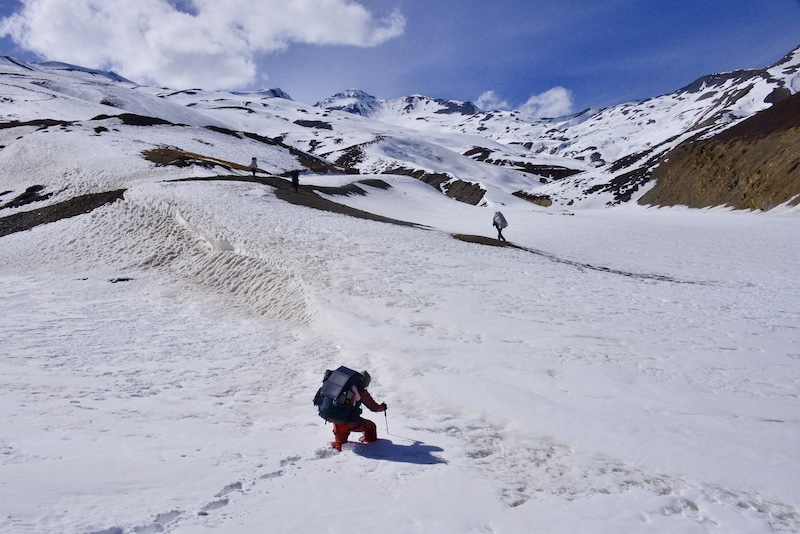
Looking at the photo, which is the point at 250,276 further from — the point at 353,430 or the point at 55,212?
the point at 55,212

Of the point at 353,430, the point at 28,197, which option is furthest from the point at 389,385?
the point at 28,197

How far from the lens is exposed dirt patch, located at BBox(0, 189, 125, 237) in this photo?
88.9ft

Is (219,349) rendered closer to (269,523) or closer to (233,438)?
(233,438)

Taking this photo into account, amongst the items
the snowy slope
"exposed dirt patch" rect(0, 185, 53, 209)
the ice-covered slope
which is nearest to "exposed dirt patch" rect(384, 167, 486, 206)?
the ice-covered slope

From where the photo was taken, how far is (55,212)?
28.2 metres

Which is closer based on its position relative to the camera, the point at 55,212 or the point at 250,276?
the point at 250,276

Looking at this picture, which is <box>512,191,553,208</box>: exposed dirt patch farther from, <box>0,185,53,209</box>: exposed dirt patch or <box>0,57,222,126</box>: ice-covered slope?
<box>0,57,222,126</box>: ice-covered slope

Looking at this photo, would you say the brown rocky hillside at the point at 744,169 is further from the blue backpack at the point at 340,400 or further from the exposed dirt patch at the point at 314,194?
the blue backpack at the point at 340,400

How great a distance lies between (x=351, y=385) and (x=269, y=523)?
2.38m

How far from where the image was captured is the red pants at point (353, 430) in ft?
23.5

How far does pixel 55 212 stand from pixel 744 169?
63710mm

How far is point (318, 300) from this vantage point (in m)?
15.0

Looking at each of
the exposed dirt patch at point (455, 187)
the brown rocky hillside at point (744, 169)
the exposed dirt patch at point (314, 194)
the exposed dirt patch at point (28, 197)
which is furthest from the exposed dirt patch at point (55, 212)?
the exposed dirt patch at point (455, 187)

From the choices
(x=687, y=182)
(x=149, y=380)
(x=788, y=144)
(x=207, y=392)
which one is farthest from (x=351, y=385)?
(x=687, y=182)
